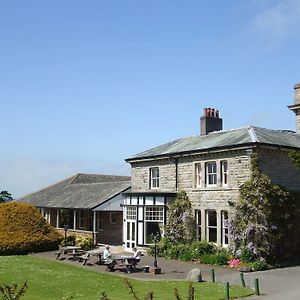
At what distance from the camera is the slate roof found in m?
37.9

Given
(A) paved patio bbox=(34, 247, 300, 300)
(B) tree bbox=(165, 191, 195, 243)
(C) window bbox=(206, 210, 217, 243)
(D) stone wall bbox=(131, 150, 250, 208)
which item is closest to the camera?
(A) paved patio bbox=(34, 247, 300, 300)

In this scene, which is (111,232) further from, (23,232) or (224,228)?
(224,228)

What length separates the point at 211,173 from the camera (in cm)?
2892

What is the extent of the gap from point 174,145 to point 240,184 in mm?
8583

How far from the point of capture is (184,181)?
1205 inches

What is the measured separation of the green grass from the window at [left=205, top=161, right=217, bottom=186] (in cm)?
936

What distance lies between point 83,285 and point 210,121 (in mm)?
17716

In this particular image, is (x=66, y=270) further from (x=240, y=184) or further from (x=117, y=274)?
(x=240, y=184)

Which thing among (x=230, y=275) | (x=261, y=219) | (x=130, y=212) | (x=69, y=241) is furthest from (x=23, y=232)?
(x=261, y=219)

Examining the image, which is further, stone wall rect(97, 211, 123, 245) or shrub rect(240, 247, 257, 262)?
stone wall rect(97, 211, 123, 245)

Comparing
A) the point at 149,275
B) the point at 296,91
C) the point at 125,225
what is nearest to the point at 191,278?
the point at 149,275

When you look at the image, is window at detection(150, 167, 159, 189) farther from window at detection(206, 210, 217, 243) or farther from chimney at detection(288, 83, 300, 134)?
chimney at detection(288, 83, 300, 134)

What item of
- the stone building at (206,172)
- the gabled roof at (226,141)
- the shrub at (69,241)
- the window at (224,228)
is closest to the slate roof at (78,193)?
the shrub at (69,241)

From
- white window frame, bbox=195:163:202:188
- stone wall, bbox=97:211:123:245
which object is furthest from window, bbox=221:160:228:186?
stone wall, bbox=97:211:123:245
